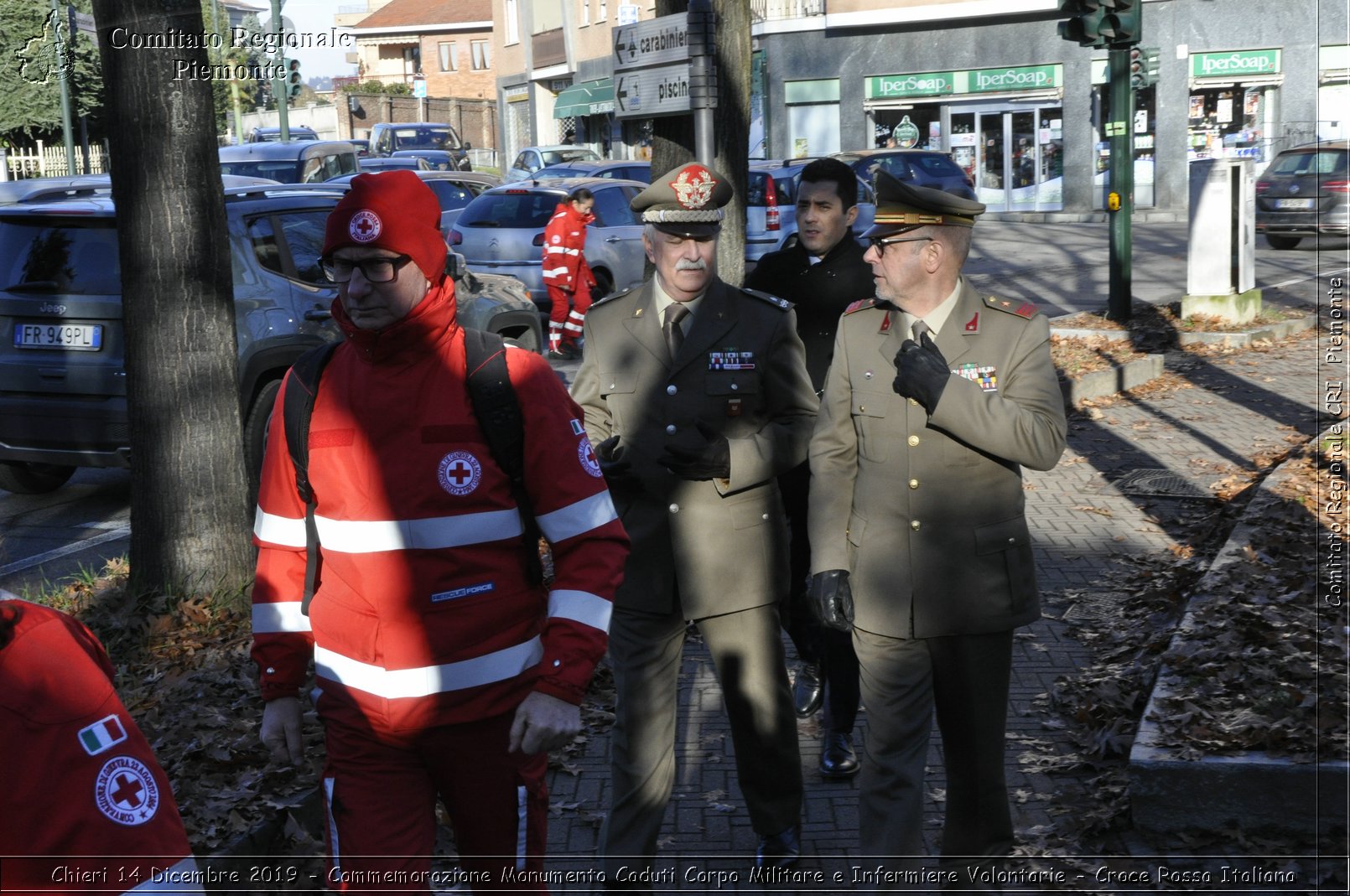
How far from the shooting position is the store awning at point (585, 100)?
47.3m

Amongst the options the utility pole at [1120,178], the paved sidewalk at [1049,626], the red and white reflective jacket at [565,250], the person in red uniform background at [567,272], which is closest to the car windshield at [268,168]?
the person in red uniform background at [567,272]

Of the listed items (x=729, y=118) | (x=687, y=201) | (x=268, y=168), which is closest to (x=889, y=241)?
(x=687, y=201)

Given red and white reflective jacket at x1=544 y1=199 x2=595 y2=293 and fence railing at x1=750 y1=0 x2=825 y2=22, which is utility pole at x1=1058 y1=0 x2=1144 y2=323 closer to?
red and white reflective jacket at x1=544 y1=199 x2=595 y2=293

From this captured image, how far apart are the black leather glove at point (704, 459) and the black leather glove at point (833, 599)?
1.42ft

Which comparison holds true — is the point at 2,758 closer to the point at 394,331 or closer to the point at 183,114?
the point at 394,331

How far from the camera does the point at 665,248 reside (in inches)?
172

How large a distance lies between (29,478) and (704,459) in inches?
309

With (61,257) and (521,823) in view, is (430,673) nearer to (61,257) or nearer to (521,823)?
(521,823)

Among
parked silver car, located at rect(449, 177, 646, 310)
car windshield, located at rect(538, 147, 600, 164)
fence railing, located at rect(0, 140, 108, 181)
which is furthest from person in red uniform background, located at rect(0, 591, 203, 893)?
fence railing, located at rect(0, 140, 108, 181)

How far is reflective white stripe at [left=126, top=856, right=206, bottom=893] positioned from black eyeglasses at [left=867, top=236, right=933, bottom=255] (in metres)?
2.53

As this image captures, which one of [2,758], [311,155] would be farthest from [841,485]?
[311,155]

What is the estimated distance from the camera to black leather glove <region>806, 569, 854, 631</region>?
398 centimetres

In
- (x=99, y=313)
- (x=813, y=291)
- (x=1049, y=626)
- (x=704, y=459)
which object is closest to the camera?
(x=704, y=459)

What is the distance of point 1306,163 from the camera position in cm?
2477
